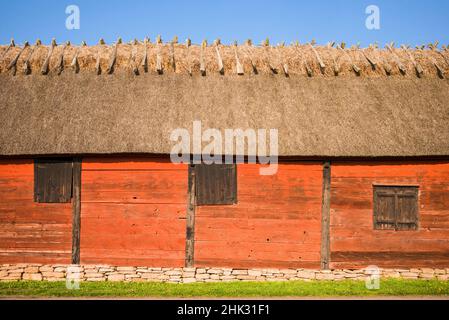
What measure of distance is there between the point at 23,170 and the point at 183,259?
5181mm

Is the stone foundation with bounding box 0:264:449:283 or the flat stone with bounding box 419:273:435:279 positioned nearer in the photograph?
the stone foundation with bounding box 0:264:449:283

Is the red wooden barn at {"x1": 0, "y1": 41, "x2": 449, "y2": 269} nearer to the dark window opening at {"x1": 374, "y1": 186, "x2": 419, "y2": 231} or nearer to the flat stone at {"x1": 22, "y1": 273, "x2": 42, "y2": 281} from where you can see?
the dark window opening at {"x1": 374, "y1": 186, "x2": 419, "y2": 231}

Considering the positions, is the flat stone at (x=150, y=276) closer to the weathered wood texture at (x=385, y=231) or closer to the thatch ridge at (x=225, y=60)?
the weathered wood texture at (x=385, y=231)

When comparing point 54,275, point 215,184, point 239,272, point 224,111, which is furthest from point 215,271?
point 224,111

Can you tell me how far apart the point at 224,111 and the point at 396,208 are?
18.4 feet

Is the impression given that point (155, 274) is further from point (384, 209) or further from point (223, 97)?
point (384, 209)

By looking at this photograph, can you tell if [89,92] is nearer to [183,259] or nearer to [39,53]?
[39,53]

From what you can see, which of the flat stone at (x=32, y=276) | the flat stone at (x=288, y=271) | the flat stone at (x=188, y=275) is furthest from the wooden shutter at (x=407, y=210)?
the flat stone at (x=32, y=276)

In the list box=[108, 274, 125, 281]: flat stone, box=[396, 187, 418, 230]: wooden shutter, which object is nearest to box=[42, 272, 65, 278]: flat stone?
box=[108, 274, 125, 281]: flat stone

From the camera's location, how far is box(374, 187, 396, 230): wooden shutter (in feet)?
42.4

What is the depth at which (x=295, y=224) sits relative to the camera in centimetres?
1290

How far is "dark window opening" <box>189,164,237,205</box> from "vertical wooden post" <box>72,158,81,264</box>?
3178 millimetres

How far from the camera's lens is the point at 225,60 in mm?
15305

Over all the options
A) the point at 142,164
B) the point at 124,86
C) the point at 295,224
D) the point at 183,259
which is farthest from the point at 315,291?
the point at 124,86
